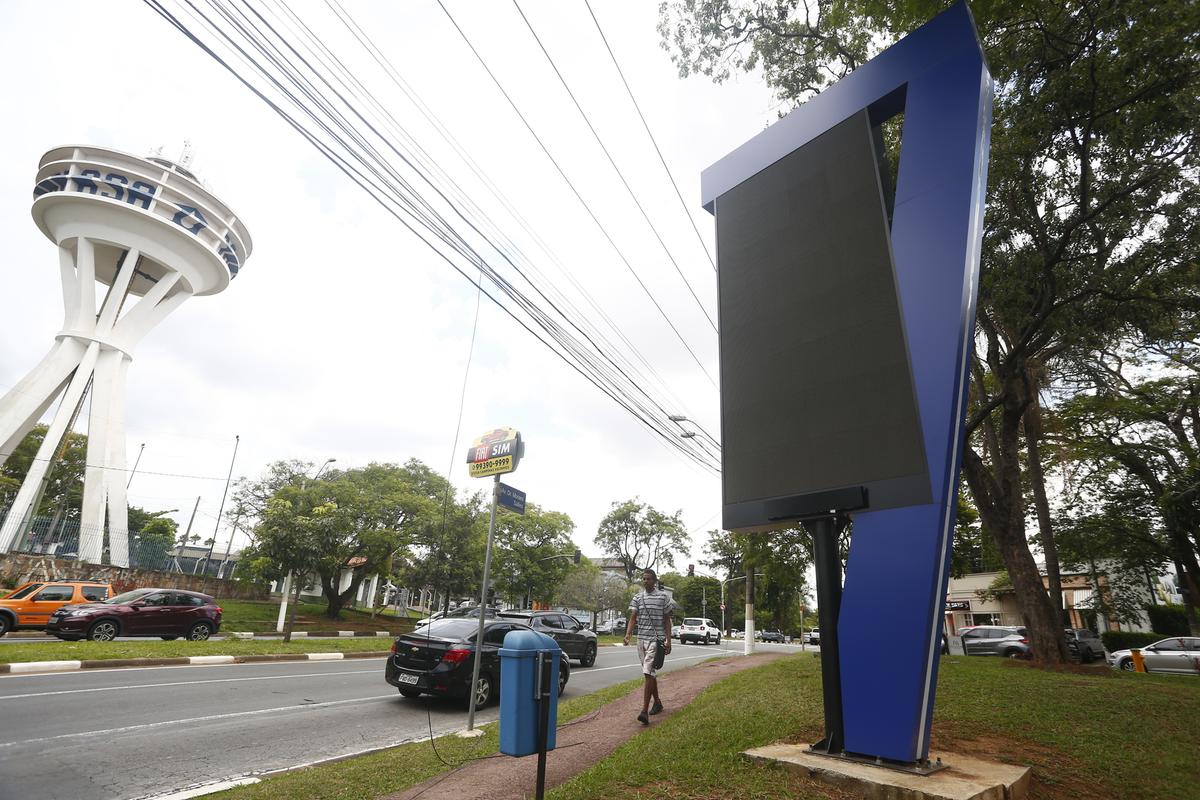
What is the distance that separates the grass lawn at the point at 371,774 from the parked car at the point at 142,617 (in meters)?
13.2

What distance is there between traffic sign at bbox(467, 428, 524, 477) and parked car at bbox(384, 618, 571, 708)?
2856 millimetres

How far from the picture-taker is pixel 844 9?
11062 mm

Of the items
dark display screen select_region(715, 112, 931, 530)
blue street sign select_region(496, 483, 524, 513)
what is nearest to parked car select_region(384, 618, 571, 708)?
blue street sign select_region(496, 483, 524, 513)

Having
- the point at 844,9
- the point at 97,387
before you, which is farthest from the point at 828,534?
the point at 97,387

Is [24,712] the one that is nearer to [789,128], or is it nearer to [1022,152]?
[789,128]

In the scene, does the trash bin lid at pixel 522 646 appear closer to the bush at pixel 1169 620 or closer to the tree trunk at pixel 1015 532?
the tree trunk at pixel 1015 532

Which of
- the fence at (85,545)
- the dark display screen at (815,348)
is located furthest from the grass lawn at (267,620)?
the dark display screen at (815,348)

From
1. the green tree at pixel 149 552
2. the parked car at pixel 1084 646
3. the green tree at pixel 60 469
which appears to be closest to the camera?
the parked car at pixel 1084 646

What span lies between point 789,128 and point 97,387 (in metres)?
39.1

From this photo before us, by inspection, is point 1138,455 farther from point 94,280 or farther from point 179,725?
point 94,280

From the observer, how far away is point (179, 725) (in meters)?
7.05

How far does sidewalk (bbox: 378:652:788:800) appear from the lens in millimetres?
4742

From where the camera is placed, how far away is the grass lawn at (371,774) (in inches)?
182

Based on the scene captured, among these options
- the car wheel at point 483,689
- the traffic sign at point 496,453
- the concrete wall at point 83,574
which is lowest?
the car wheel at point 483,689
